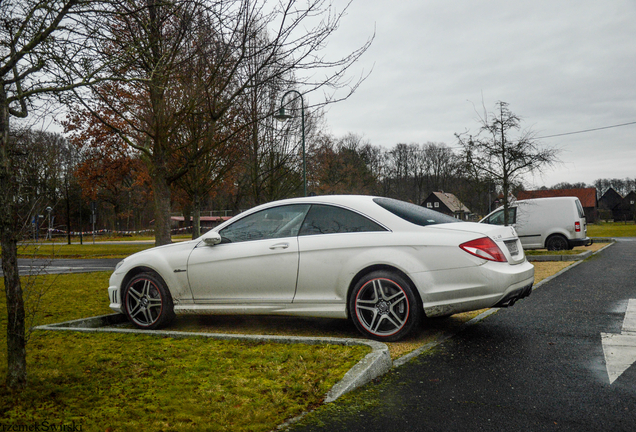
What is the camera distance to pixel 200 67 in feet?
28.3

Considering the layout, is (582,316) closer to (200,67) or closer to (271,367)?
(271,367)

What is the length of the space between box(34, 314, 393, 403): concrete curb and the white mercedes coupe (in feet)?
1.27

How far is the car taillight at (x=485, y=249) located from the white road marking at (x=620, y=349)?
122cm

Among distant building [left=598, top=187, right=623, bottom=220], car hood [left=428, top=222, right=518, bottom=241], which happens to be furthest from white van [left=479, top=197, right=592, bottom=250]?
distant building [left=598, top=187, right=623, bottom=220]

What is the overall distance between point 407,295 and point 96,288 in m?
7.17

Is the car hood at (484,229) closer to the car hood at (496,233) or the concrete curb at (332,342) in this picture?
the car hood at (496,233)

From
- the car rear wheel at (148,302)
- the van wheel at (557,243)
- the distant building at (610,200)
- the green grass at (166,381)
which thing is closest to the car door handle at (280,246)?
the green grass at (166,381)

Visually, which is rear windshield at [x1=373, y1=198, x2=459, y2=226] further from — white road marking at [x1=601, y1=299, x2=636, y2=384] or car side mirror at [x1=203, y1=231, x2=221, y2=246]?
white road marking at [x1=601, y1=299, x2=636, y2=384]

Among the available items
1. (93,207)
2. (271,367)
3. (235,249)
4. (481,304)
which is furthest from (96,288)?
(93,207)

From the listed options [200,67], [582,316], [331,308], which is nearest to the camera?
[331,308]

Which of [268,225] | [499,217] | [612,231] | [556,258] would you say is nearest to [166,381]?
[268,225]

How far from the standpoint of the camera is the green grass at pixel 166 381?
3.10 meters

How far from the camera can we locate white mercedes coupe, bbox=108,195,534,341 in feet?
16.0

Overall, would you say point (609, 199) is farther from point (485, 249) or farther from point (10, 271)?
point (10, 271)
